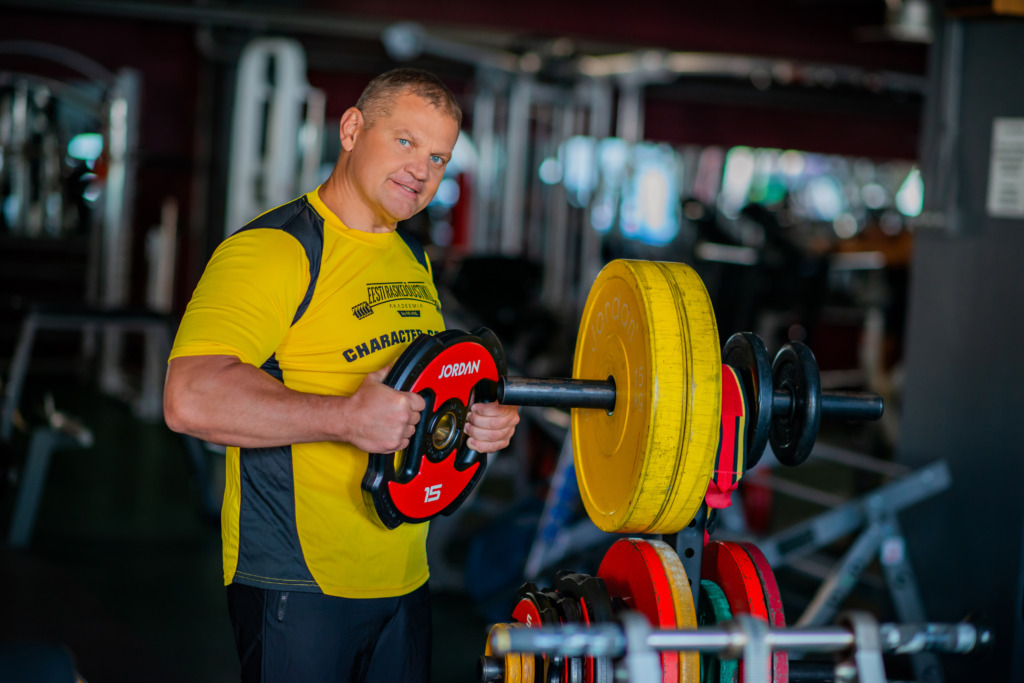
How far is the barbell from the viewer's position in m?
1.34

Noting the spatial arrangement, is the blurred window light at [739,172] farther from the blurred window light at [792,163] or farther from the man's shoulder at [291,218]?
the man's shoulder at [291,218]

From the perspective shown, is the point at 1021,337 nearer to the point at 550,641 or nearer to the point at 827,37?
the point at 550,641

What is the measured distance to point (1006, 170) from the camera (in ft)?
9.39

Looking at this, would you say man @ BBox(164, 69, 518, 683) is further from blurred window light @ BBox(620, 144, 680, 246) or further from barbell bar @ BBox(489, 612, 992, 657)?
blurred window light @ BBox(620, 144, 680, 246)

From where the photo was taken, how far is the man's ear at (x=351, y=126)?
1567 millimetres

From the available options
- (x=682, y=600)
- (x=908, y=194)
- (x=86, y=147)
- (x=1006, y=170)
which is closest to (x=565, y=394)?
(x=682, y=600)

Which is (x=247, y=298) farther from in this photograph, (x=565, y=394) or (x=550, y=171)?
(x=550, y=171)

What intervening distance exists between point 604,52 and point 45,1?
4.07 m

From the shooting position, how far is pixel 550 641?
3.35ft

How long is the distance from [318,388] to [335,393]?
0.03 m

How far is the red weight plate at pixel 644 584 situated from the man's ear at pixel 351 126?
2.49 feet

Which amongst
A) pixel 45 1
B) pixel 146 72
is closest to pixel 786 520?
pixel 45 1

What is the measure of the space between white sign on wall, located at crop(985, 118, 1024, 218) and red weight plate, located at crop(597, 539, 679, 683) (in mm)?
1957

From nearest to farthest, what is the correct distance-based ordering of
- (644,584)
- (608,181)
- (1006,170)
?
(644,584)
(1006,170)
(608,181)
